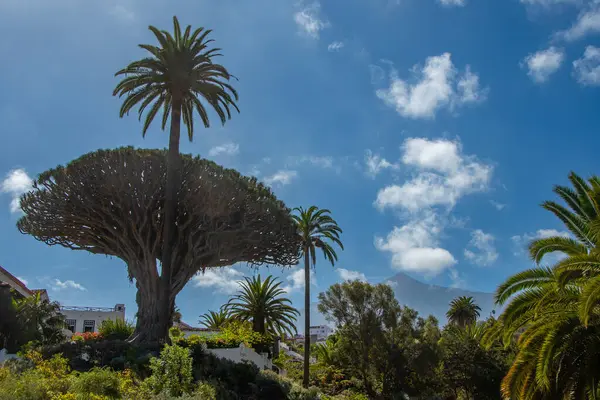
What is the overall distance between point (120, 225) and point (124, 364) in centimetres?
974

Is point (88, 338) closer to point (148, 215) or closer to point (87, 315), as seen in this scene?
point (148, 215)

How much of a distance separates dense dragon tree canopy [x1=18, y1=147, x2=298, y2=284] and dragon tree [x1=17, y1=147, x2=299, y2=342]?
0.06 m

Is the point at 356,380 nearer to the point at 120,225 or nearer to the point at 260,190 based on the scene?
the point at 260,190

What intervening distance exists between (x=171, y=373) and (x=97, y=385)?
11.0ft

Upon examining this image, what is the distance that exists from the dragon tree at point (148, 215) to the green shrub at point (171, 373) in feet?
44.2

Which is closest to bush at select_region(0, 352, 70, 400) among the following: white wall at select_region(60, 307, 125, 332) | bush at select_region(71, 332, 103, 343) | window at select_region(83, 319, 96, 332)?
bush at select_region(71, 332, 103, 343)

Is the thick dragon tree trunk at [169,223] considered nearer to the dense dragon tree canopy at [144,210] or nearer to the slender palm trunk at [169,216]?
the slender palm trunk at [169,216]

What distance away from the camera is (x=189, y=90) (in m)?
30.1

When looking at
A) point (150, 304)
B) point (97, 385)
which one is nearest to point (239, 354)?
point (150, 304)

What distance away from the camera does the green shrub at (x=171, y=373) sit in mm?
14516

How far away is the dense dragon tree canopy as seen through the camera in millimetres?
28875

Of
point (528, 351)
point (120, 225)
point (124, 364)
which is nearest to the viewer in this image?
point (528, 351)

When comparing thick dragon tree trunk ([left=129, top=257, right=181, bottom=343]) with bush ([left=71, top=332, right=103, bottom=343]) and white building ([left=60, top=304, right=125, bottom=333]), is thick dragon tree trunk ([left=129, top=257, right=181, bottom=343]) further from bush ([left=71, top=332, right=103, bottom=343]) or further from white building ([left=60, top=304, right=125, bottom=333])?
white building ([left=60, top=304, right=125, bottom=333])

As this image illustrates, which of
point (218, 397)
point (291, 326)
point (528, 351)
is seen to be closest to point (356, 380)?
point (291, 326)
